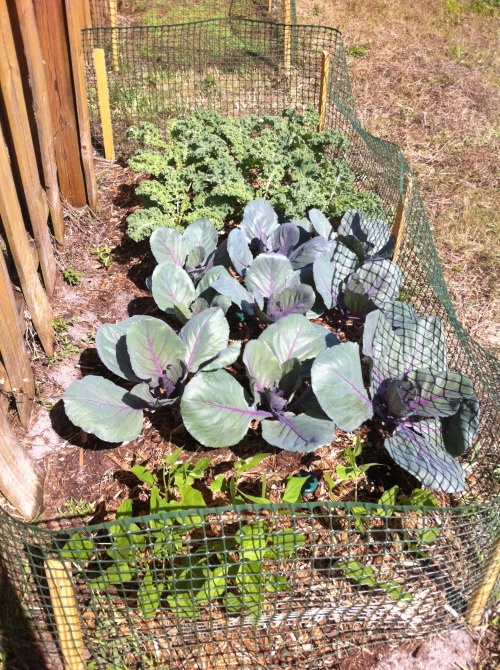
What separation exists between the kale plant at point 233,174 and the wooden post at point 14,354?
120 centimetres

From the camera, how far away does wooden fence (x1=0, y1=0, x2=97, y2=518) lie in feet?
9.18

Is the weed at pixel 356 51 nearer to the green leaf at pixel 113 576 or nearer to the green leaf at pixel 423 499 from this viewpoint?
the green leaf at pixel 423 499

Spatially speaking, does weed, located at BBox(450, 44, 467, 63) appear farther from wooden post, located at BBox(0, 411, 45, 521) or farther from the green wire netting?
wooden post, located at BBox(0, 411, 45, 521)

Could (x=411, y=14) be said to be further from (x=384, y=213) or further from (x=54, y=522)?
(x=54, y=522)

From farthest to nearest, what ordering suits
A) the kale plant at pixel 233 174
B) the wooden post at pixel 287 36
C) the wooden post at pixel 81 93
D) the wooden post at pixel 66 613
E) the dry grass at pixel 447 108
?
the wooden post at pixel 287 36, the dry grass at pixel 447 108, the kale plant at pixel 233 174, the wooden post at pixel 81 93, the wooden post at pixel 66 613

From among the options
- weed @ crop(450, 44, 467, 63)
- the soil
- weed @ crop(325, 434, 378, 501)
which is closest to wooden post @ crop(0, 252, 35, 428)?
the soil

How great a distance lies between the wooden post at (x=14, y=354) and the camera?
2852 millimetres

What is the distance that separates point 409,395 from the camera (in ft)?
9.91

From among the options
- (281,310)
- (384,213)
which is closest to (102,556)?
(281,310)

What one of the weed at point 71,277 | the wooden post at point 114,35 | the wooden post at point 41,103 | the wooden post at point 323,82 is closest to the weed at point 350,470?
the weed at point 71,277

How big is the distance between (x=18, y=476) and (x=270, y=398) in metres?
1.20

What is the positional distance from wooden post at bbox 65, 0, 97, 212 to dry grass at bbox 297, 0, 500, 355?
2726mm

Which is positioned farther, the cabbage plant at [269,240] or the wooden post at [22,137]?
the cabbage plant at [269,240]

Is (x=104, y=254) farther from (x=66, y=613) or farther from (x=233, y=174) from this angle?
(x=66, y=613)
